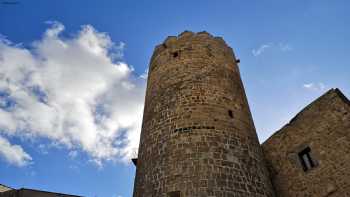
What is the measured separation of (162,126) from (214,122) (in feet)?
5.64

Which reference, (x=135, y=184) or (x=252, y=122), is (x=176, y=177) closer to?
(x=135, y=184)

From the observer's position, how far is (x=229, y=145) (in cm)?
844

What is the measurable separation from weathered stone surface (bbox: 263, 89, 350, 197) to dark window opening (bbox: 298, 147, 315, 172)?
11 cm

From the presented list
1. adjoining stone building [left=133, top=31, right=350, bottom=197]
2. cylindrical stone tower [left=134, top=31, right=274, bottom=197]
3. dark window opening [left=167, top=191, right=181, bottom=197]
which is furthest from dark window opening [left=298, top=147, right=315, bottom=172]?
dark window opening [left=167, top=191, right=181, bottom=197]

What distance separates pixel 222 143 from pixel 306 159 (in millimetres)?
3160

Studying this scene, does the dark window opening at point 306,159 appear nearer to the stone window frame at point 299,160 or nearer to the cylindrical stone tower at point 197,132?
the stone window frame at point 299,160

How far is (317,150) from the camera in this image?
29.0 feet

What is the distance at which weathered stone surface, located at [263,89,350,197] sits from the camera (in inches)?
317

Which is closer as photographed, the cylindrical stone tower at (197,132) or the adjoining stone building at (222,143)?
the cylindrical stone tower at (197,132)

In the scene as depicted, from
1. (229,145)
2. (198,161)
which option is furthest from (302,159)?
(198,161)

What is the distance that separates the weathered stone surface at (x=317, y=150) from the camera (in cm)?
806

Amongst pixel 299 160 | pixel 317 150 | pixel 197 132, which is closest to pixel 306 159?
pixel 299 160

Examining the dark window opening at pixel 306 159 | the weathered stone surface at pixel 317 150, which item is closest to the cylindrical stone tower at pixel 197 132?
A: the weathered stone surface at pixel 317 150

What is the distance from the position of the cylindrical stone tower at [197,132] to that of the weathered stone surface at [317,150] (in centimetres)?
110
